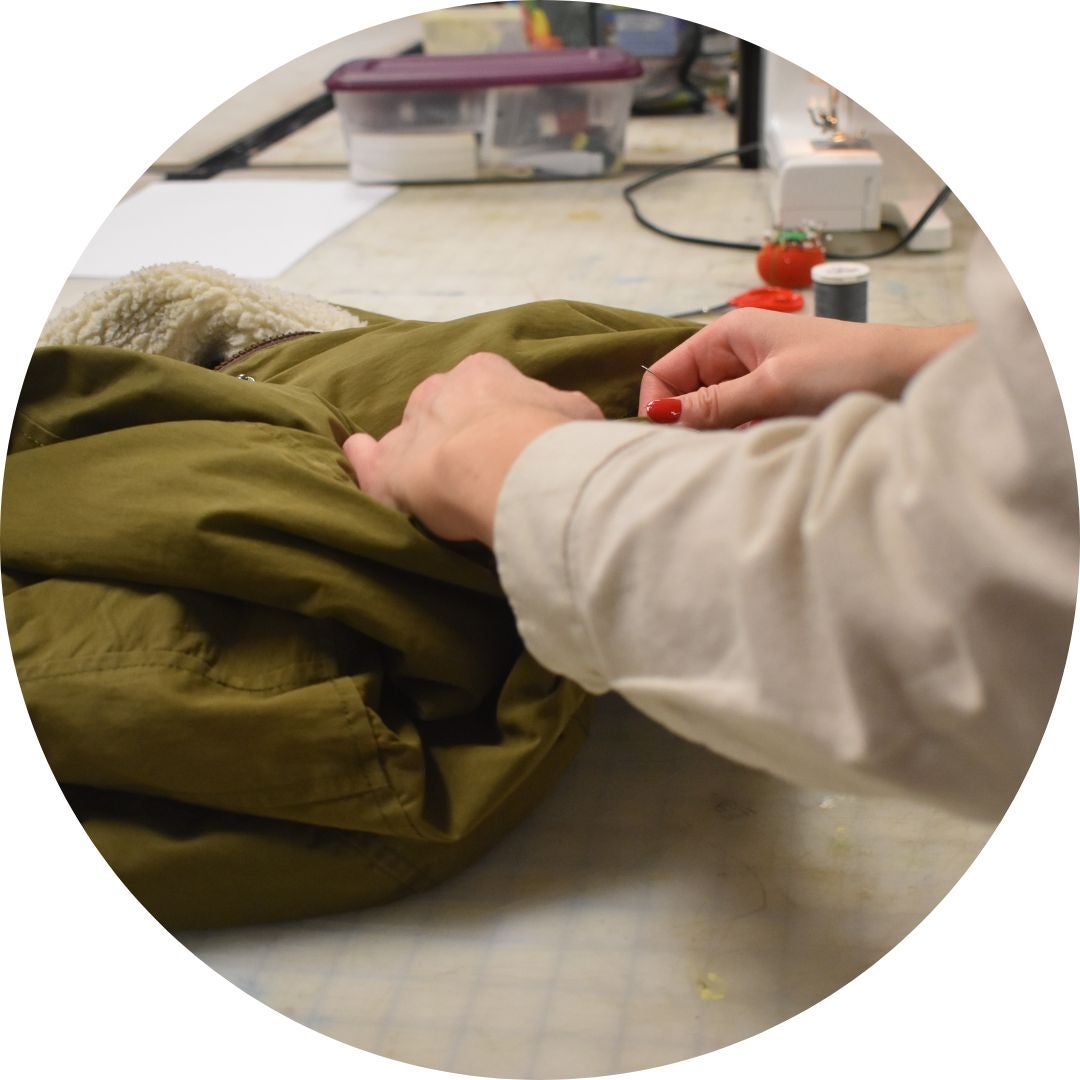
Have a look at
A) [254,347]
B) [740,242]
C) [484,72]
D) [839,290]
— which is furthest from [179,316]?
[484,72]

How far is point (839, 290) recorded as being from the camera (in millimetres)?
1087

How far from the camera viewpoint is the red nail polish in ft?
2.16

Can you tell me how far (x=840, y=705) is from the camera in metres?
0.38

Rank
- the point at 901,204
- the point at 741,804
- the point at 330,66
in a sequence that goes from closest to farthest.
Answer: the point at 741,804 → the point at 901,204 → the point at 330,66

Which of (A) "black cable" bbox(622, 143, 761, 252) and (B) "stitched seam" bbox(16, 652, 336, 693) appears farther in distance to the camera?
(A) "black cable" bbox(622, 143, 761, 252)

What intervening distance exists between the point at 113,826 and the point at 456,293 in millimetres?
853

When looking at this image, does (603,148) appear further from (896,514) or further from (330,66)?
(896,514)

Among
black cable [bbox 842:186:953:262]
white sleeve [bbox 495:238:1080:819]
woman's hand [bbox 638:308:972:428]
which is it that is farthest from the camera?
black cable [bbox 842:186:953:262]

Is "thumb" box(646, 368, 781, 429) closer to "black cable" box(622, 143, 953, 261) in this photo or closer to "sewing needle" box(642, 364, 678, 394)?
"sewing needle" box(642, 364, 678, 394)

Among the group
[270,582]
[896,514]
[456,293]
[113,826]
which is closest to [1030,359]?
[896,514]

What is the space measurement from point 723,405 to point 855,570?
0.99 ft

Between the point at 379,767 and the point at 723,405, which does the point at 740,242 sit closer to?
the point at 723,405

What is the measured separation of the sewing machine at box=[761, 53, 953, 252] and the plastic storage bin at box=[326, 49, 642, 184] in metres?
0.33

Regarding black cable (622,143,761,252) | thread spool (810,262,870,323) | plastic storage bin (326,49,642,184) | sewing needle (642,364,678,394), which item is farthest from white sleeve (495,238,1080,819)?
plastic storage bin (326,49,642,184)
